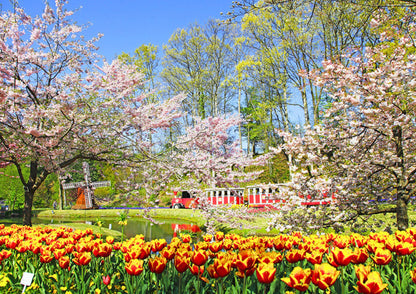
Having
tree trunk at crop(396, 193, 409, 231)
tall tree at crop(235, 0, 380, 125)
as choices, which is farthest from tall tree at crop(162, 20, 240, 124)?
tree trunk at crop(396, 193, 409, 231)

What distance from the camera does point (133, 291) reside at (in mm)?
2242

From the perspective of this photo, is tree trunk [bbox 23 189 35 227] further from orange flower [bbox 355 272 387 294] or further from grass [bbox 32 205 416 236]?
orange flower [bbox 355 272 387 294]

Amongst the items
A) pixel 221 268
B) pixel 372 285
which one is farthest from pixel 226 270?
pixel 372 285

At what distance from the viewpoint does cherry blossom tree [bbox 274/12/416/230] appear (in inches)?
204

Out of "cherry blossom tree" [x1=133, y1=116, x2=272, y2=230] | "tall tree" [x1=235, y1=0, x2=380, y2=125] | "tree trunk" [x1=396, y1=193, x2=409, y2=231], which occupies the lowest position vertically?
"tree trunk" [x1=396, y1=193, x2=409, y2=231]

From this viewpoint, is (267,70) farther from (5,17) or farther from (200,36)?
(5,17)

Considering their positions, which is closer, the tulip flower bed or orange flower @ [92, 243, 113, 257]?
the tulip flower bed

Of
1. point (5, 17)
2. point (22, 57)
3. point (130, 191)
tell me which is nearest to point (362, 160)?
point (130, 191)

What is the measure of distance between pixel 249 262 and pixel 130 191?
5607 millimetres

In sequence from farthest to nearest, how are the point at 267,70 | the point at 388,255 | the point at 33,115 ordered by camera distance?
1. the point at 267,70
2. the point at 33,115
3. the point at 388,255

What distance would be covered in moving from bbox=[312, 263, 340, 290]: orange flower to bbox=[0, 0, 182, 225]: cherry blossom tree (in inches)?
182

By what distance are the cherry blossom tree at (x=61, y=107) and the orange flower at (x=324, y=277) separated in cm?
461

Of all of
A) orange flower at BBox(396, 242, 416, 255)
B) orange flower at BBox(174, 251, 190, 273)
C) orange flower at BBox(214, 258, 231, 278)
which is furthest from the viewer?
orange flower at BBox(396, 242, 416, 255)

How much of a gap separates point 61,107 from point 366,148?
5.61 metres
